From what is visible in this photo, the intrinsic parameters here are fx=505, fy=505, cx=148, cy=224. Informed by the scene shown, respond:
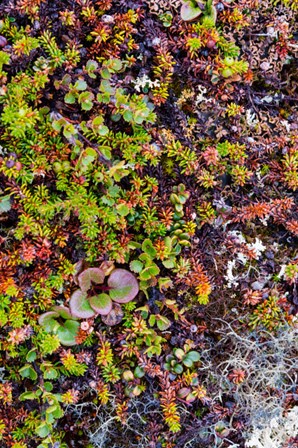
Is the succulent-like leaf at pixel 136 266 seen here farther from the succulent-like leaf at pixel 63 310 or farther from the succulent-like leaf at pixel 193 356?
the succulent-like leaf at pixel 193 356

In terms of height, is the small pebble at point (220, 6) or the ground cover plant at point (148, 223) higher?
the small pebble at point (220, 6)

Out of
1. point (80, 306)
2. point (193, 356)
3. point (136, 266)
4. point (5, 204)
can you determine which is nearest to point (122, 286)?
point (136, 266)

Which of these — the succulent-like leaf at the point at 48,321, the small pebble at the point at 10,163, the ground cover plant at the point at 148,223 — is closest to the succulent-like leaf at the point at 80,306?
the ground cover plant at the point at 148,223

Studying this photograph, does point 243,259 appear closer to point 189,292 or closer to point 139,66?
point 189,292

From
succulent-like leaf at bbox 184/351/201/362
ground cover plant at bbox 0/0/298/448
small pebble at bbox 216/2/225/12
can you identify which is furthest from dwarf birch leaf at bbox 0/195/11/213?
small pebble at bbox 216/2/225/12

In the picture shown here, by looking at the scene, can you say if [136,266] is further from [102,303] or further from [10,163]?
[10,163]

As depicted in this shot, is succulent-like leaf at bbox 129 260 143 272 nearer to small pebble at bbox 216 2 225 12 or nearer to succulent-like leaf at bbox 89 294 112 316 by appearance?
succulent-like leaf at bbox 89 294 112 316
